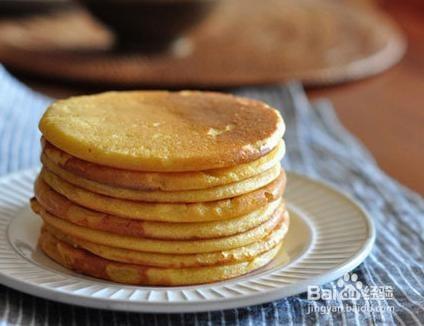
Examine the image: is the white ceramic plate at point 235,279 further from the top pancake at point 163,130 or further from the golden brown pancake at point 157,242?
the top pancake at point 163,130

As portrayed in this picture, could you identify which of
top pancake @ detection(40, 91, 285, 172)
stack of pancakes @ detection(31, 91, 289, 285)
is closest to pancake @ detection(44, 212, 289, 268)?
stack of pancakes @ detection(31, 91, 289, 285)

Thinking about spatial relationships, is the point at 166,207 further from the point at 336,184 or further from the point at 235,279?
the point at 336,184

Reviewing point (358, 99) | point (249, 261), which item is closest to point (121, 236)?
point (249, 261)

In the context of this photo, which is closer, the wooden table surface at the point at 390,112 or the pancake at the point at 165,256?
the pancake at the point at 165,256

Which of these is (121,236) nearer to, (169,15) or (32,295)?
(32,295)

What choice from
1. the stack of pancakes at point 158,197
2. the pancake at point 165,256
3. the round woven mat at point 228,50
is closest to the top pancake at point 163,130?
the stack of pancakes at point 158,197

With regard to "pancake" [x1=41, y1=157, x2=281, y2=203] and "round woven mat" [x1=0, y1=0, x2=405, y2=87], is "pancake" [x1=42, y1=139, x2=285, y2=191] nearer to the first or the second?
"pancake" [x1=41, y1=157, x2=281, y2=203]

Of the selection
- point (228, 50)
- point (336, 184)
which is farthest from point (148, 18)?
point (336, 184)
